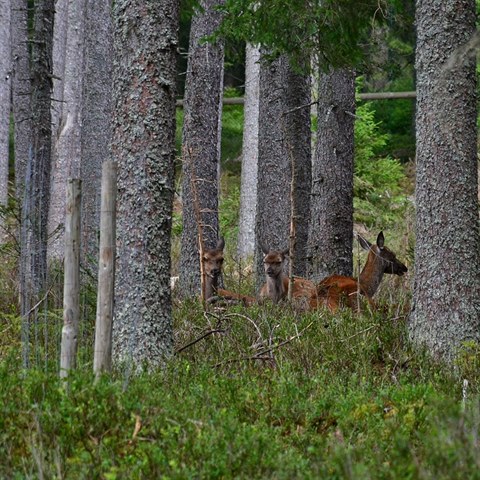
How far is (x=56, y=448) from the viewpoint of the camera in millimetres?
5816

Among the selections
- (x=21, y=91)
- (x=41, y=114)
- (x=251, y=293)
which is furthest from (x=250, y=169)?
(x=41, y=114)

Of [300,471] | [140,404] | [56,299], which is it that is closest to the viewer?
[300,471]

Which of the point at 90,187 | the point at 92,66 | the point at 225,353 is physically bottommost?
the point at 225,353

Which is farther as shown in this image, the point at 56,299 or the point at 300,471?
the point at 56,299

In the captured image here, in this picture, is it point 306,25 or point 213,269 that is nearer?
point 306,25

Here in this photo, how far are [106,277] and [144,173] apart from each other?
1673 mm

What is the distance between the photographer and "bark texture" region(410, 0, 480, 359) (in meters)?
9.14

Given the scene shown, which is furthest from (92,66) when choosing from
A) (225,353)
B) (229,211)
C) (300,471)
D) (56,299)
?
(300,471)

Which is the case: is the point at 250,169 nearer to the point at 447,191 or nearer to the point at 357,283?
the point at 357,283

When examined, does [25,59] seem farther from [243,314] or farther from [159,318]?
[159,318]

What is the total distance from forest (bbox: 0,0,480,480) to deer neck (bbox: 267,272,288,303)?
0.08ft

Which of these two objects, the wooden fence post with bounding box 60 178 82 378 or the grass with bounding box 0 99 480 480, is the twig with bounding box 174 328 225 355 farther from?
the wooden fence post with bounding box 60 178 82 378

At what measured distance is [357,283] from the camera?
1161cm

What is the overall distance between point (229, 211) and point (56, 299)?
1864 centimetres
